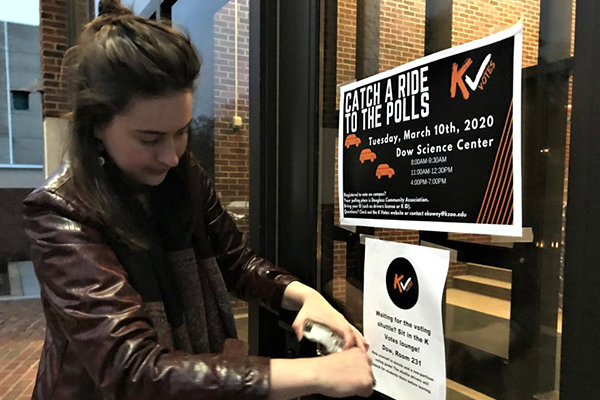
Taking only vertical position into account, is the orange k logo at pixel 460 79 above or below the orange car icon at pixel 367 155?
above

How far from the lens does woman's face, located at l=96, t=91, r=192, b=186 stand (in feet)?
3.67

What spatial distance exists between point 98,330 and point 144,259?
295mm

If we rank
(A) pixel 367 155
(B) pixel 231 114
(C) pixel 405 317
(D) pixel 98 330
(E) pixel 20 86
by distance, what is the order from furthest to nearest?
(E) pixel 20 86, (B) pixel 231 114, (A) pixel 367 155, (C) pixel 405 317, (D) pixel 98 330

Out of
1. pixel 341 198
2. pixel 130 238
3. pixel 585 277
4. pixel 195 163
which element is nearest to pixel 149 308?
pixel 130 238

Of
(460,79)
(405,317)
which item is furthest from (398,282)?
(460,79)

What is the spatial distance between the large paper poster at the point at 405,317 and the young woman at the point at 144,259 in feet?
0.27

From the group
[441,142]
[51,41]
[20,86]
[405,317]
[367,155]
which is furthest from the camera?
[20,86]

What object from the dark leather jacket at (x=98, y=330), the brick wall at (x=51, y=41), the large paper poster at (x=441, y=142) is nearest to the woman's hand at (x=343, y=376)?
the dark leather jacket at (x=98, y=330)

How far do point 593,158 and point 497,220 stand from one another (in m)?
0.22

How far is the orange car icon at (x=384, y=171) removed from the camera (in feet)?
3.92

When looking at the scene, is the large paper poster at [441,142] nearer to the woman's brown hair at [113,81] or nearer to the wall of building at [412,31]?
the wall of building at [412,31]

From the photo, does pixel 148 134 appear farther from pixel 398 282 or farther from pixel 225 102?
pixel 225 102

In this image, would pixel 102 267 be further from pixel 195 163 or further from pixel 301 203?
pixel 301 203

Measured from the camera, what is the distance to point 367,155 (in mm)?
1271
